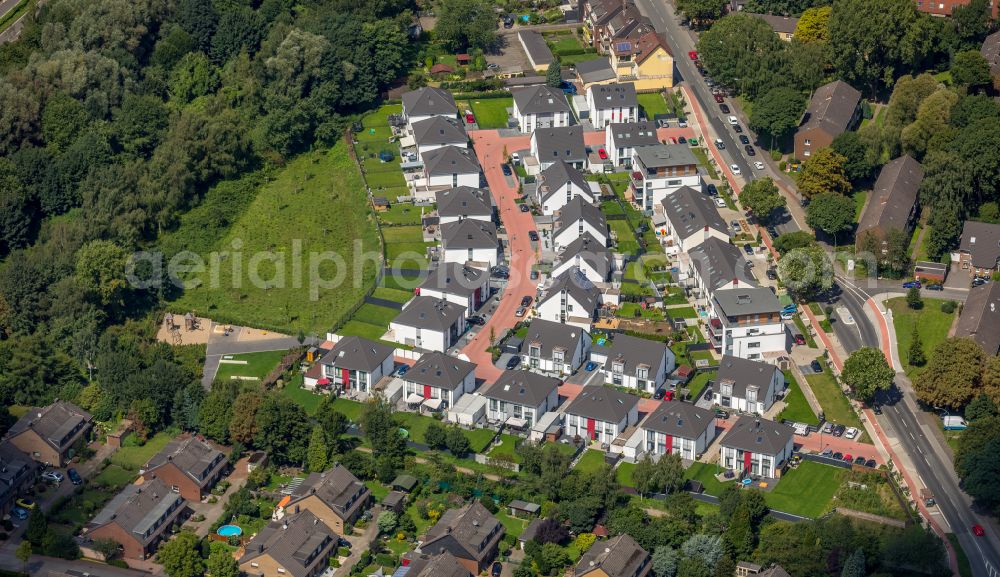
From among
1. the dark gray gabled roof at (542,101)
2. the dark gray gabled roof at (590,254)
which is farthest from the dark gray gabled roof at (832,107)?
the dark gray gabled roof at (590,254)

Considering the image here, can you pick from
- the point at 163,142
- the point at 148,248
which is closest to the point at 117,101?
the point at 163,142

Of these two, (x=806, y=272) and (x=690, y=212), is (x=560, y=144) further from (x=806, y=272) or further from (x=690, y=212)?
(x=806, y=272)

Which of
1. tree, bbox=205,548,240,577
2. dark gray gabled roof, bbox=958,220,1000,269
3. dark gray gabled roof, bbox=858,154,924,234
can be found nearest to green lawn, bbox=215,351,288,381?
tree, bbox=205,548,240,577

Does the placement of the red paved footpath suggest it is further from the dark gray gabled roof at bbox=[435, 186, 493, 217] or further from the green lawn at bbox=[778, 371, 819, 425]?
the green lawn at bbox=[778, 371, 819, 425]

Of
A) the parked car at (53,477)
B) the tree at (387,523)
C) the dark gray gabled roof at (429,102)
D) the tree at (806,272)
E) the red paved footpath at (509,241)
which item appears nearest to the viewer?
the tree at (387,523)

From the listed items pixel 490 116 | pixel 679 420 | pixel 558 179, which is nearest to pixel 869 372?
pixel 679 420

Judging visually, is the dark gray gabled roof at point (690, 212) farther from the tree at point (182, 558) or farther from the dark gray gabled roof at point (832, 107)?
the tree at point (182, 558)
